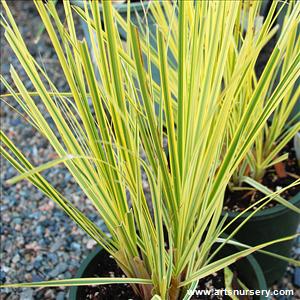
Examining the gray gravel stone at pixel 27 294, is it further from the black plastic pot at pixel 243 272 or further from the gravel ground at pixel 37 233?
the black plastic pot at pixel 243 272

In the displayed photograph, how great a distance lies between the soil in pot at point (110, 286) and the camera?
3.01ft

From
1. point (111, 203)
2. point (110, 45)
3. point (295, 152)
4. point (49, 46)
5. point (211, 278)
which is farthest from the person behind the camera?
point (49, 46)

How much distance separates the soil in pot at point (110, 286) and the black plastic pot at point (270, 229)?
0.14m

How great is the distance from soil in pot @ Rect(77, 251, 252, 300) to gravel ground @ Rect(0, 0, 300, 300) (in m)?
0.35

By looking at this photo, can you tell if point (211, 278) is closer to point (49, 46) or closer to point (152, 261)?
point (152, 261)

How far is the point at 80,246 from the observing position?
1.40 metres

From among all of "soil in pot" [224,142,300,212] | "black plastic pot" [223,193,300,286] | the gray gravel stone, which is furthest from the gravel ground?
"soil in pot" [224,142,300,212]

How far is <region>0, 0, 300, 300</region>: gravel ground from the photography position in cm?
131

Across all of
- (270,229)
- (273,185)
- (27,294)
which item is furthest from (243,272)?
(27,294)

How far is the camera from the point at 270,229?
3.57ft

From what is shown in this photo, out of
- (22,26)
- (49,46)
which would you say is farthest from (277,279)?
(22,26)

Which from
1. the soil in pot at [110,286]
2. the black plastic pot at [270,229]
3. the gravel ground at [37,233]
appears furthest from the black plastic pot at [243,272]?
the gravel ground at [37,233]

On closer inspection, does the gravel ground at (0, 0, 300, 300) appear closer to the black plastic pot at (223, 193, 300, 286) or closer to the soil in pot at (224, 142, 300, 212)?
the black plastic pot at (223, 193, 300, 286)

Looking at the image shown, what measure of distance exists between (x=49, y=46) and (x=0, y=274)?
1165mm
